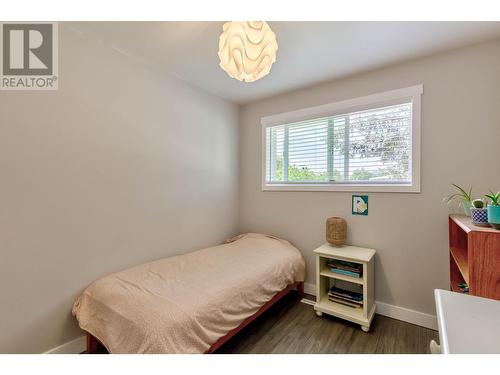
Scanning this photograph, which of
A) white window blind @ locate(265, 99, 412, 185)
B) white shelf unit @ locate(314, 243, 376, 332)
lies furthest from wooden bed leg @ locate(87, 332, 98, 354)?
white window blind @ locate(265, 99, 412, 185)

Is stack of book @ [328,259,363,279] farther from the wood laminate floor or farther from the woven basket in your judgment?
the wood laminate floor

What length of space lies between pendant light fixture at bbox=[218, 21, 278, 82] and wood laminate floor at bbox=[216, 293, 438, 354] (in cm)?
197

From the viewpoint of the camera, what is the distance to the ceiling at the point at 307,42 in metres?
1.60

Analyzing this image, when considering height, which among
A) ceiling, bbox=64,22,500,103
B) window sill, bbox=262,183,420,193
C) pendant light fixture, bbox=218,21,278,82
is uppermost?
ceiling, bbox=64,22,500,103

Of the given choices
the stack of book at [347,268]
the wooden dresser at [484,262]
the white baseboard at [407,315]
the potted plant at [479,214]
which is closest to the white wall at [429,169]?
the white baseboard at [407,315]

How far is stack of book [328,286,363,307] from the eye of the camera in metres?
2.05

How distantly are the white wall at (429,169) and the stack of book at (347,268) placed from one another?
0.82 ft

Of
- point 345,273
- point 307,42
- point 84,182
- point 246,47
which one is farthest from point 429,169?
point 84,182

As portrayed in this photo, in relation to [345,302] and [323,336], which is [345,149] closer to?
[345,302]

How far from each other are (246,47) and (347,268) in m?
2.00

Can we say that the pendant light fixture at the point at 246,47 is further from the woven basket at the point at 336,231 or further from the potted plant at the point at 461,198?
the potted plant at the point at 461,198
